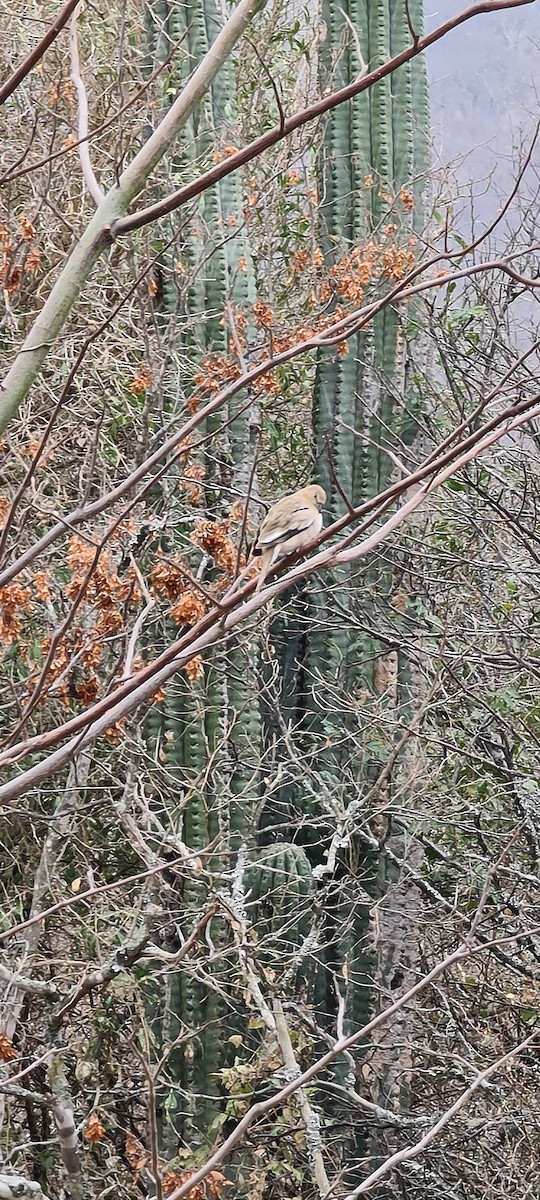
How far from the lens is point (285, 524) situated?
217 centimetres

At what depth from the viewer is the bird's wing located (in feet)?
7.02

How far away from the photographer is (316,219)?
521 cm

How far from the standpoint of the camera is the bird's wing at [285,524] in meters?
2.14

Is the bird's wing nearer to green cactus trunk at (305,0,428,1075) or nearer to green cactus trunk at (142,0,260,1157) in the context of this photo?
green cactus trunk at (142,0,260,1157)

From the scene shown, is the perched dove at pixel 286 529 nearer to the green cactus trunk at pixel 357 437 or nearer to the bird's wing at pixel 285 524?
the bird's wing at pixel 285 524

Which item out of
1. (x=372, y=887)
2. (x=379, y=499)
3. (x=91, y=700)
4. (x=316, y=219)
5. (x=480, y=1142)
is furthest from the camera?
(x=316, y=219)

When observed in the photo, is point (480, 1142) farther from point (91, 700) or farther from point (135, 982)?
point (91, 700)

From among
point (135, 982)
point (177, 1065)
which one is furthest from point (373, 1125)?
point (135, 982)

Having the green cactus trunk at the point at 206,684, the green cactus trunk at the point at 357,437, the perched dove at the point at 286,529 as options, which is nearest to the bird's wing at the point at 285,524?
the perched dove at the point at 286,529

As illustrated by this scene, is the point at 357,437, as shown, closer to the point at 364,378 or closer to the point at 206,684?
the point at 364,378

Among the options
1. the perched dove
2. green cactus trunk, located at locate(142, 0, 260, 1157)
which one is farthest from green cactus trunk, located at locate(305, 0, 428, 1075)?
the perched dove

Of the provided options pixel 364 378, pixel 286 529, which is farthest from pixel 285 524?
pixel 364 378

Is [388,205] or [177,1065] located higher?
[388,205]

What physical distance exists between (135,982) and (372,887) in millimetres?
1062
